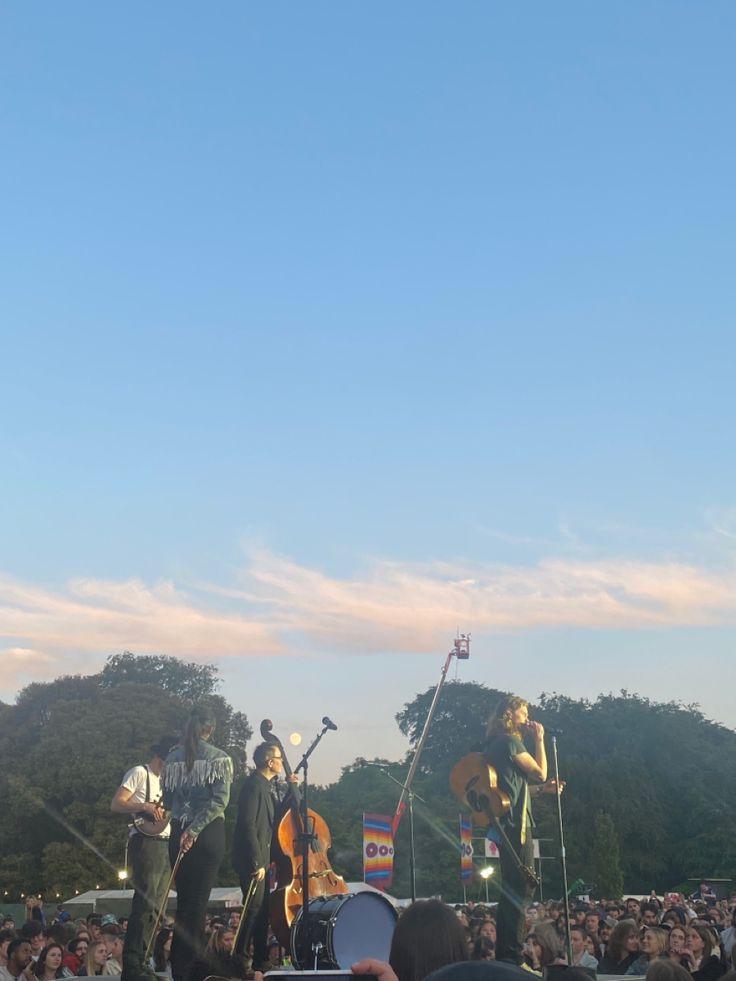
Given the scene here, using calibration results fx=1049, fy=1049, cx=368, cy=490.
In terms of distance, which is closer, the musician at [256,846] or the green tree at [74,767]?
the musician at [256,846]

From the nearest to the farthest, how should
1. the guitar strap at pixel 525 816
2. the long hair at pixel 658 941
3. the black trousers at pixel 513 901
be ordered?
the black trousers at pixel 513 901 → the guitar strap at pixel 525 816 → the long hair at pixel 658 941

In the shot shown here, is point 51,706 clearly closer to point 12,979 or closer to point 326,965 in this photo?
point 12,979

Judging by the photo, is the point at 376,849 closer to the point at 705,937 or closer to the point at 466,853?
the point at 705,937

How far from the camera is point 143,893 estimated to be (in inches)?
341

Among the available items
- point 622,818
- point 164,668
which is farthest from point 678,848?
point 164,668

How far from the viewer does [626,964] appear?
11.8m

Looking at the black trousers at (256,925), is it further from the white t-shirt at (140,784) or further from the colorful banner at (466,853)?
the colorful banner at (466,853)

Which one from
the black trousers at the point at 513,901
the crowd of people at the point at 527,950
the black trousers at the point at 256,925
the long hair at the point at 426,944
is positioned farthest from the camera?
the black trousers at the point at 256,925

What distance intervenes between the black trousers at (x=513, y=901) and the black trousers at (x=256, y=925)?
2.32 meters

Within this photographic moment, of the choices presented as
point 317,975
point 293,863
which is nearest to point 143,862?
point 293,863

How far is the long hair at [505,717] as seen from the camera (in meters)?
10.0

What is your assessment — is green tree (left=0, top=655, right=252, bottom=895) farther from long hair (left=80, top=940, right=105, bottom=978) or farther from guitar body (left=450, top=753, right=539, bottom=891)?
guitar body (left=450, top=753, right=539, bottom=891)

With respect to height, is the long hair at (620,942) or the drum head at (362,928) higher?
the drum head at (362,928)

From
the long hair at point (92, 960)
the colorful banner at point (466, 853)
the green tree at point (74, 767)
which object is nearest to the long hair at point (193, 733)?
the long hair at point (92, 960)
